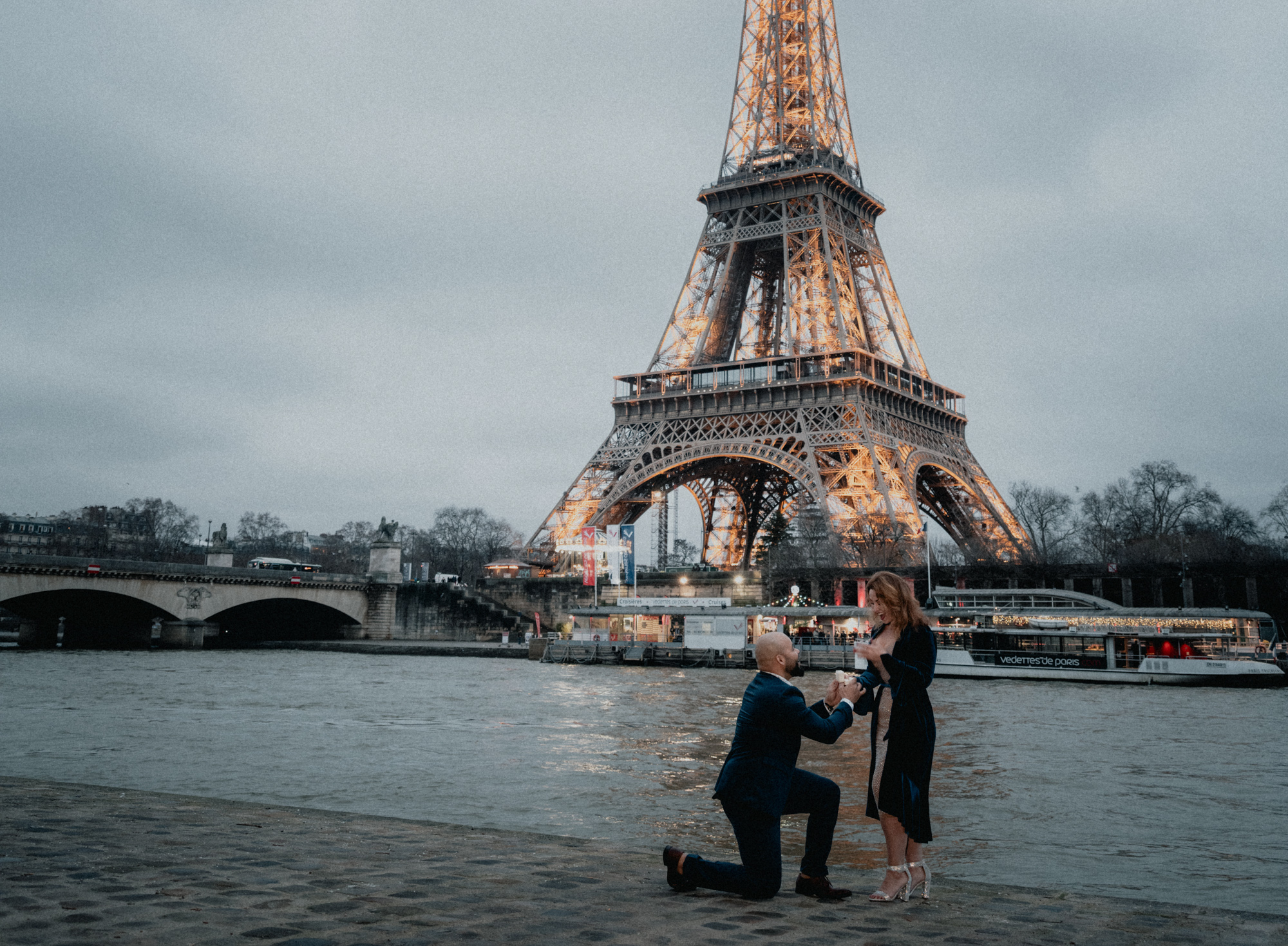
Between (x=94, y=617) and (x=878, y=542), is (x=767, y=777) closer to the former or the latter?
(x=878, y=542)

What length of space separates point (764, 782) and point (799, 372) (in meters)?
54.9

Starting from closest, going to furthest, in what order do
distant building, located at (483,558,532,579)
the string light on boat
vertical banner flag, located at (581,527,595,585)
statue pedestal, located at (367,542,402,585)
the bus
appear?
1. the string light on boat
2. vertical banner flag, located at (581,527,595,585)
3. statue pedestal, located at (367,542,402,585)
4. distant building, located at (483,558,532,579)
5. the bus

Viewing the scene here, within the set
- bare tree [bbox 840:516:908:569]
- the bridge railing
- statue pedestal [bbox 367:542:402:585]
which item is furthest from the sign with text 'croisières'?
A: the bridge railing

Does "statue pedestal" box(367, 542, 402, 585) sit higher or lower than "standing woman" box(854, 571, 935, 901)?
higher

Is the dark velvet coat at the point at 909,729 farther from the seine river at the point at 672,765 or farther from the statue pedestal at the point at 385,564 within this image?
the statue pedestal at the point at 385,564

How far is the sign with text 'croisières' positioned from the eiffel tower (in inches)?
198

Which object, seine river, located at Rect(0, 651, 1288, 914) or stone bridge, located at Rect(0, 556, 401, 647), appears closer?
seine river, located at Rect(0, 651, 1288, 914)

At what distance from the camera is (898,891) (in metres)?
6.28

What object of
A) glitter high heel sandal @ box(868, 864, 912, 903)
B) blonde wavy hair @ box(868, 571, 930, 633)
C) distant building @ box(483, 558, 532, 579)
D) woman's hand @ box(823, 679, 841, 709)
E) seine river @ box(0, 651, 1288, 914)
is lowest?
seine river @ box(0, 651, 1288, 914)

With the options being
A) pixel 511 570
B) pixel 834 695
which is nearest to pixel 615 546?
A: pixel 511 570

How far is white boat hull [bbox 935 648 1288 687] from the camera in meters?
40.7

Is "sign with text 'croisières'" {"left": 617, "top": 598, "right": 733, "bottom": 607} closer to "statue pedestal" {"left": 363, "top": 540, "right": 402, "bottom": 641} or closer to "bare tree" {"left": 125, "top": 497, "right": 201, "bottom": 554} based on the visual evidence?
"statue pedestal" {"left": 363, "top": 540, "right": 402, "bottom": 641}

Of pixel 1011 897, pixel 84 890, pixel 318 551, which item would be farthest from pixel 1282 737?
pixel 318 551

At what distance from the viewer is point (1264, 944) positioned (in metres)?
5.31
